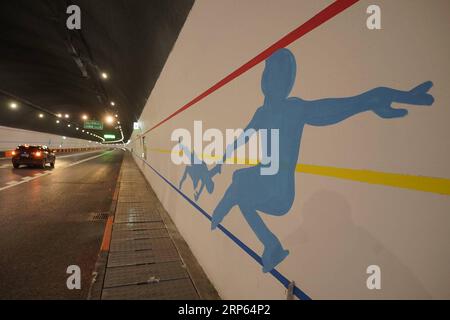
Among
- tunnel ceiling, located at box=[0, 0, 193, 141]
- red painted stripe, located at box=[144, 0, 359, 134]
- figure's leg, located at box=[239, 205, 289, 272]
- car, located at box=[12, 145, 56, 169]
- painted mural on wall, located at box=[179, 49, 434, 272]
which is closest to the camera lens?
painted mural on wall, located at box=[179, 49, 434, 272]

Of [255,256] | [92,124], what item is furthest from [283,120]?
[92,124]

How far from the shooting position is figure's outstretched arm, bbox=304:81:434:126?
122 cm

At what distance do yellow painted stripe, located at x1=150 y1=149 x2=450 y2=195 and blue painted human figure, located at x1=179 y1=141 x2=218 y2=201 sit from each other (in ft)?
7.05

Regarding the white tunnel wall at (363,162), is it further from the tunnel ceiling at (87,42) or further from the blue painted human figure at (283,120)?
the tunnel ceiling at (87,42)

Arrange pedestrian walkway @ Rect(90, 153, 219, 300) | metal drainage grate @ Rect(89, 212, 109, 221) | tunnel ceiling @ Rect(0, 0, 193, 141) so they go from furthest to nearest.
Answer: metal drainage grate @ Rect(89, 212, 109, 221) < tunnel ceiling @ Rect(0, 0, 193, 141) < pedestrian walkway @ Rect(90, 153, 219, 300)

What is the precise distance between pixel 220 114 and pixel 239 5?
1.32 m

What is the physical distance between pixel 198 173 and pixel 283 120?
2.59 metres

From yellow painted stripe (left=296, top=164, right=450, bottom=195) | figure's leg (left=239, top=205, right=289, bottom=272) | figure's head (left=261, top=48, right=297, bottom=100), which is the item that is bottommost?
figure's leg (left=239, top=205, right=289, bottom=272)

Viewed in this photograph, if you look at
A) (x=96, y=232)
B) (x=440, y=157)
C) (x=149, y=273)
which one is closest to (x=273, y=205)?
(x=440, y=157)

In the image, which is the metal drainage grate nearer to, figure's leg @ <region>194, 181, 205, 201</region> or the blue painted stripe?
figure's leg @ <region>194, 181, 205, 201</region>

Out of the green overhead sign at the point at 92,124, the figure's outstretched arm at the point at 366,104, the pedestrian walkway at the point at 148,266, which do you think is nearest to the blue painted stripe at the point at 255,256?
the pedestrian walkway at the point at 148,266

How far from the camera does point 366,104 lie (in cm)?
145

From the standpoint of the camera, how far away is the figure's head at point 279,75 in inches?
80.9

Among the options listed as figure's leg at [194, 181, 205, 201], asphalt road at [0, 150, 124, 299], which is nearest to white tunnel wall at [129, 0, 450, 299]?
figure's leg at [194, 181, 205, 201]
